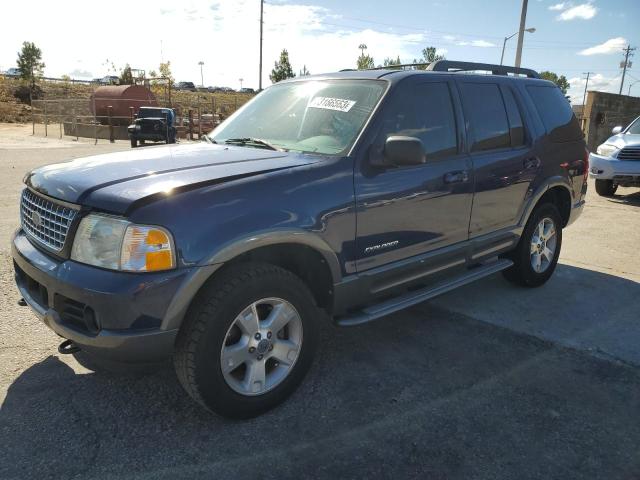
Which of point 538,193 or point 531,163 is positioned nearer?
point 531,163

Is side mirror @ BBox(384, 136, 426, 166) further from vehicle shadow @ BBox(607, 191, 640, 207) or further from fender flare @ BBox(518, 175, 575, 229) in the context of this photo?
vehicle shadow @ BBox(607, 191, 640, 207)

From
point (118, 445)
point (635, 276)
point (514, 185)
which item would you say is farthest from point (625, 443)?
point (635, 276)

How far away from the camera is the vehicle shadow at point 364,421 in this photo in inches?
97.2

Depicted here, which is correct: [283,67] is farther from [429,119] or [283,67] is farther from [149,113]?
[429,119]

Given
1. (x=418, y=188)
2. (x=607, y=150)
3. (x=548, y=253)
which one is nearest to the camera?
(x=418, y=188)

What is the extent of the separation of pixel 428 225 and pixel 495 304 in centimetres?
146

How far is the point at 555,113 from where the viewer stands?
16.3ft

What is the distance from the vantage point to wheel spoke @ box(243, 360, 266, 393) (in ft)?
9.09

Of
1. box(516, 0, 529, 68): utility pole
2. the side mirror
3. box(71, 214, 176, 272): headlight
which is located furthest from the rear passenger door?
box(516, 0, 529, 68): utility pole

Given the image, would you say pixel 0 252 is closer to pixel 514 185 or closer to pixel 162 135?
pixel 514 185

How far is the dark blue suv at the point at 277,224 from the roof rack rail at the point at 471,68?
0.16 ft

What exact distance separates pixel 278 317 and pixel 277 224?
520 mm

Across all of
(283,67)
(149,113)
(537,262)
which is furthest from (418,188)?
(283,67)

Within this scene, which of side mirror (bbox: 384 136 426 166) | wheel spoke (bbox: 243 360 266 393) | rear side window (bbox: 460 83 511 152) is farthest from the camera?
rear side window (bbox: 460 83 511 152)
